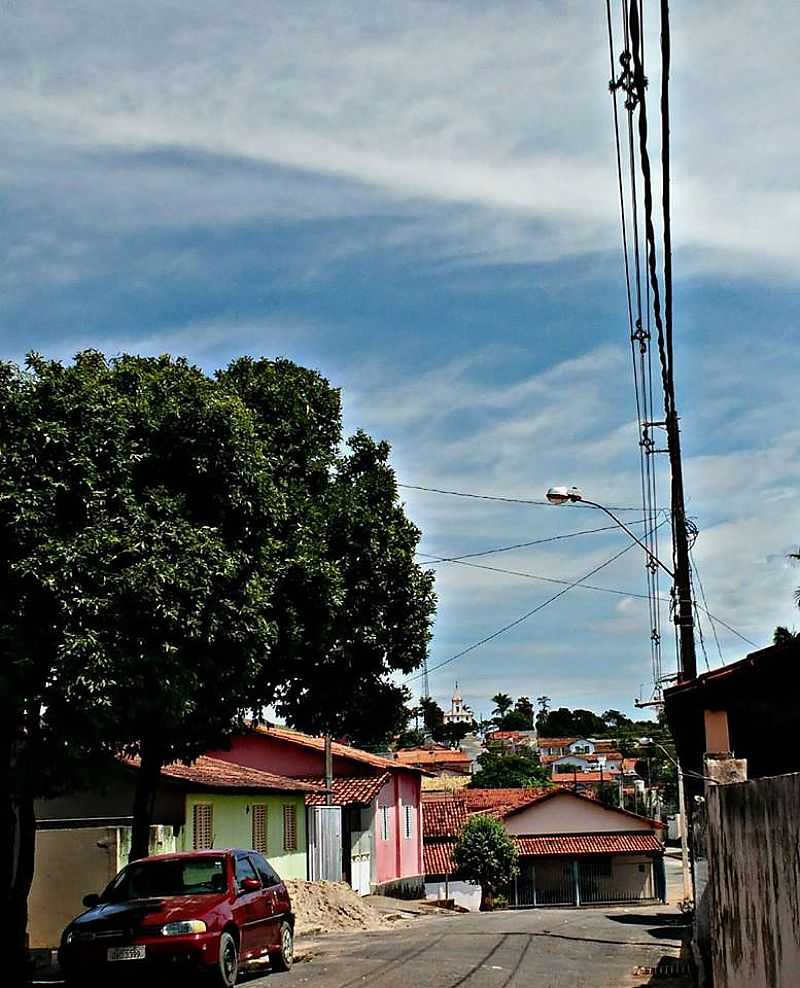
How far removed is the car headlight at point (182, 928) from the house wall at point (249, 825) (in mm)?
10582

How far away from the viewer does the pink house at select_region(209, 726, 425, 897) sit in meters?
39.4

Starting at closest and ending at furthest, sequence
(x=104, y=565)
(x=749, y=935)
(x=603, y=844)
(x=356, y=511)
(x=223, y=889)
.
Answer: (x=749, y=935) → (x=104, y=565) → (x=223, y=889) → (x=356, y=511) → (x=603, y=844)

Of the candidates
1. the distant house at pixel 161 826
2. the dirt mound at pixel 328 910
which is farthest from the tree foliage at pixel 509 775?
the dirt mound at pixel 328 910

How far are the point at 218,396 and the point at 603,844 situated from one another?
43.7 metres

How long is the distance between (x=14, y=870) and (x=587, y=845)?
41405mm

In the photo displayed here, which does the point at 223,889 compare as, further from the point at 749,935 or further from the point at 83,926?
the point at 749,935

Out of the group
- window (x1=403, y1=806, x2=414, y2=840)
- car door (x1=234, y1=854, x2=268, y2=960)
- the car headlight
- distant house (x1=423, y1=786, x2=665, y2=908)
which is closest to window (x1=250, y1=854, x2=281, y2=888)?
car door (x1=234, y1=854, x2=268, y2=960)

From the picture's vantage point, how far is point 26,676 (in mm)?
15070

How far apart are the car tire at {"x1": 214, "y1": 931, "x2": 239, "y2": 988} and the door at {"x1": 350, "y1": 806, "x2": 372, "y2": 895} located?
24.2 meters

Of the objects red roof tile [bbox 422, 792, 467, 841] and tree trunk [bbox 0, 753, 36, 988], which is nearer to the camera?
tree trunk [bbox 0, 753, 36, 988]

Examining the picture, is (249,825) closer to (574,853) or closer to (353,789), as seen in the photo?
(353,789)

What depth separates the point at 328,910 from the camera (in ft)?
93.3

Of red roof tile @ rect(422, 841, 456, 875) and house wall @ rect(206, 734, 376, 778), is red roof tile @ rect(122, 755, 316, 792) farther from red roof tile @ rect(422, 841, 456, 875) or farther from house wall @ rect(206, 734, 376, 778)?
red roof tile @ rect(422, 841, 456, 875)

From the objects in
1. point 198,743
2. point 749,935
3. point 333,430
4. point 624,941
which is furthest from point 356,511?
point 749,935
